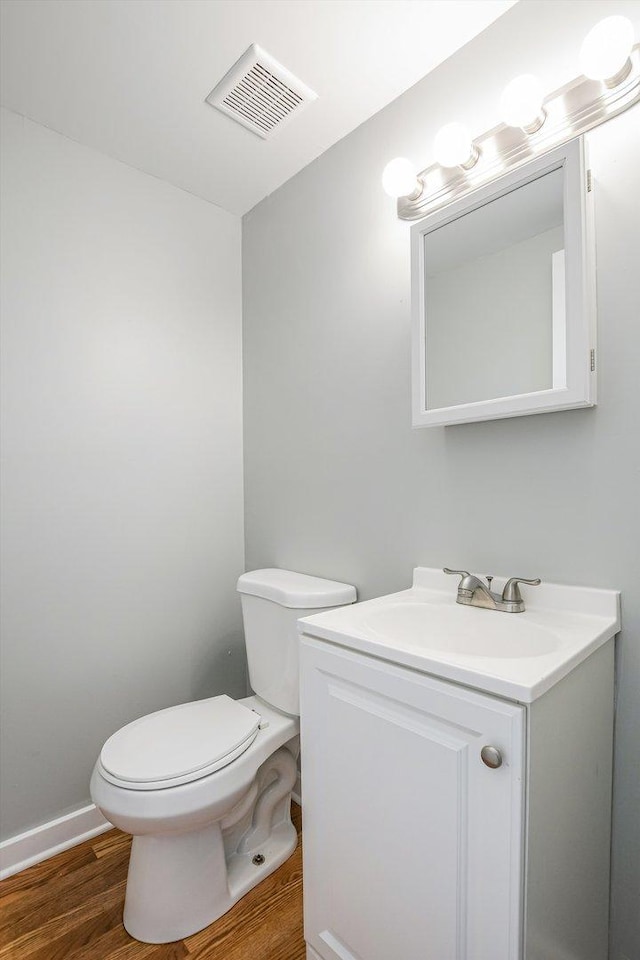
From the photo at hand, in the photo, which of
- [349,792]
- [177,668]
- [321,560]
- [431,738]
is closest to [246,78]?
[321,560]

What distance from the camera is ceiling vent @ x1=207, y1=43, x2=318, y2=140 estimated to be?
4.42 feet

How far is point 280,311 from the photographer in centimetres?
190

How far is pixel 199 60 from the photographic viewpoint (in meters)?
1.34

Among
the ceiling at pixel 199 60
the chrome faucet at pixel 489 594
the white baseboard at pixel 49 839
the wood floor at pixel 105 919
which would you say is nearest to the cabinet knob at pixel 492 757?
the chrome faucet at pixel 489 594

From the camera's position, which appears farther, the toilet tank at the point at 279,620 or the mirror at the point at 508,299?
the toilet tank at the point at 279,620

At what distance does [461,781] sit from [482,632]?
371 millimetres

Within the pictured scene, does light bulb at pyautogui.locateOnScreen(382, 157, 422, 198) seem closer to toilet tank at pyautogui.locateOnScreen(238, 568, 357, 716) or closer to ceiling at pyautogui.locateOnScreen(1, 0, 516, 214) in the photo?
ceiling at pyautogui.locateOnScreen(1, 0, 516, 214)

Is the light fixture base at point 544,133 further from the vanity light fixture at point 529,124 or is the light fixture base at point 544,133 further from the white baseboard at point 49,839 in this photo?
the white baseboard at point 49,839

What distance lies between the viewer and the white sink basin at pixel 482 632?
77cm

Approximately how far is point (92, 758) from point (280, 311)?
1.77 m

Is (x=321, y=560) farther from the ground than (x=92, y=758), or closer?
farther from the ground

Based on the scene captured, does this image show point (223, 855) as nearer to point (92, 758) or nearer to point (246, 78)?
point (92, 758)

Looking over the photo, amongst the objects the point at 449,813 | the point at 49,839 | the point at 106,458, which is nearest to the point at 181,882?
the point at 49,839

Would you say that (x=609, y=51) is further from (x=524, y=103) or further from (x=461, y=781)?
(x=461, y=781)
